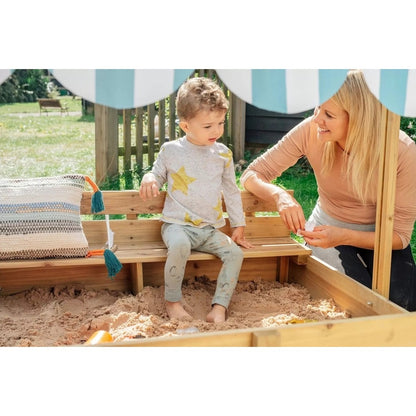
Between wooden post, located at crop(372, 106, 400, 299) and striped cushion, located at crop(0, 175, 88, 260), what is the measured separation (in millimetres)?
1360

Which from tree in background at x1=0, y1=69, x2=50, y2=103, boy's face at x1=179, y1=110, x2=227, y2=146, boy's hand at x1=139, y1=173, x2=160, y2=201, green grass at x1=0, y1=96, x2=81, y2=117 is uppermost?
tree in background at x1=0, y1=69, x2=50, y2=103

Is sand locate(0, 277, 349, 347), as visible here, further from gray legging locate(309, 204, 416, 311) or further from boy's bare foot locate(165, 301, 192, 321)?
gray legging locate(309, 204, 416, 311)

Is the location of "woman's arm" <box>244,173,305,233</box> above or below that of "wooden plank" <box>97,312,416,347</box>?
above

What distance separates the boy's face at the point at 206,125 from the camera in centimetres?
265

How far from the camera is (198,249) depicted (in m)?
2.88

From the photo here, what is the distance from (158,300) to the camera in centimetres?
282

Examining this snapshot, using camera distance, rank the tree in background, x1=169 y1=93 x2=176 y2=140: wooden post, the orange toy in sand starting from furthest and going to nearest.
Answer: the tree in background, x1=169 y1=93 x2=176 y2=140: wooden post, the orange toy in sand

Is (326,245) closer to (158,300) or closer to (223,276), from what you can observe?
(223,276)

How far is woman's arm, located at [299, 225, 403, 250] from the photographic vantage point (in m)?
2.71

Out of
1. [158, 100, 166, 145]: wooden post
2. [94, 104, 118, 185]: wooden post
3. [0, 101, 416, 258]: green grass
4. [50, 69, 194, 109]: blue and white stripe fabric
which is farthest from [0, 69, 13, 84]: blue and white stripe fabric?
[158, 100, 166, 145]: wooden post

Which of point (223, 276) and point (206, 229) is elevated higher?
point (206, 229)

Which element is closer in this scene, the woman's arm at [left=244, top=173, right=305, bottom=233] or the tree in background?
the woman's arm at [left=244, top=173, right=305, bottom=233]
